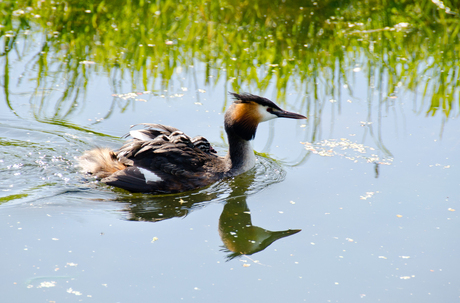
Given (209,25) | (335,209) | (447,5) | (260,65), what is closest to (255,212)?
(335,209)

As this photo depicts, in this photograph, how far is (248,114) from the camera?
226 inches

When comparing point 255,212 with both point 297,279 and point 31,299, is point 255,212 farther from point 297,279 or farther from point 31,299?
point 31,299

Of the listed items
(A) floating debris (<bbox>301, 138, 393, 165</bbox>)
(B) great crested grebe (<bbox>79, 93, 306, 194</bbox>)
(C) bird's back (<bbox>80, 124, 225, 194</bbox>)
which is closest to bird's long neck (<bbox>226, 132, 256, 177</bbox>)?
(B) great crested grebe (<bbox>79, 93, 306, 194</bbox>)

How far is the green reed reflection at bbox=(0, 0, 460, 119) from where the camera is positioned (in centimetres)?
775

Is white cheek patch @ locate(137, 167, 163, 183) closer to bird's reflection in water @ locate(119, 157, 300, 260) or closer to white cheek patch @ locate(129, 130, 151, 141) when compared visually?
bird's reflection in water @ locate(119, 157, 300, 260)

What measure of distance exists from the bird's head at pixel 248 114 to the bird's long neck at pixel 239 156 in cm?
7

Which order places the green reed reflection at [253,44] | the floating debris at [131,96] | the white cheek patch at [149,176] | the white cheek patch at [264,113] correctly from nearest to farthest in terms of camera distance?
the white cheek patch at [149,176]
the white cheek patch at [264,113]
the floating debris at [131,96]
the green reed reflection at [253,44]

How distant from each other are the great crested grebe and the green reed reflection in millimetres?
1554

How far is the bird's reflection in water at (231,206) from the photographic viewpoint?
4.39 meters

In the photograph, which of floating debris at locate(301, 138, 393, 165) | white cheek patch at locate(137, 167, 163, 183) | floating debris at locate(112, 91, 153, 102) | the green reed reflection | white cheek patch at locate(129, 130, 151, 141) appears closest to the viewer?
white cheek patch at locate(137, 167, 163, 183)

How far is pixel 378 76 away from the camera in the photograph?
8.16 metres

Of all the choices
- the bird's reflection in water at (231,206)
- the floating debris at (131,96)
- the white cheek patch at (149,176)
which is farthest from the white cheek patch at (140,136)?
the floating debris at (131,96)

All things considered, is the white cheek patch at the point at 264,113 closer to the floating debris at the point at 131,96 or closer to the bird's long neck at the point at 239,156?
the bird's long neck at the point at 239,156

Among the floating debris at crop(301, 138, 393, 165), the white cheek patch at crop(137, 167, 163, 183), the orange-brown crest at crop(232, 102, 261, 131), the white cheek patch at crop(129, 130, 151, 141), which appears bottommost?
the white cheek patch at crop(137, 167, 163, 183)
